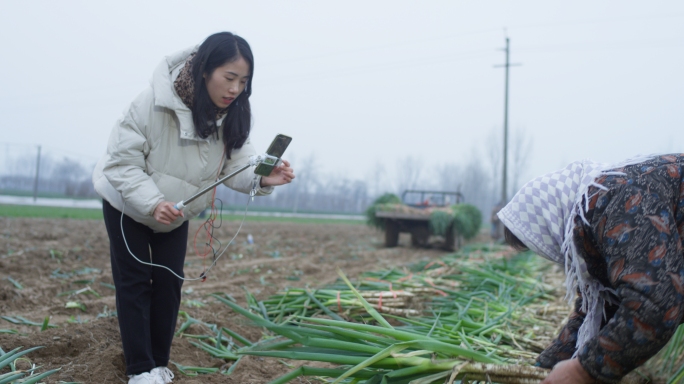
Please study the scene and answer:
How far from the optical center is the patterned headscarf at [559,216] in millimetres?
1640

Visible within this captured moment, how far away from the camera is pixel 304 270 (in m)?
6.84

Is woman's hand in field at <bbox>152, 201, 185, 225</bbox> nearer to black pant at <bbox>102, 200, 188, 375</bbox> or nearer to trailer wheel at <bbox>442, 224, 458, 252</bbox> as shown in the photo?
black pant at <bbox>102, 200, 188, 375</bbox>

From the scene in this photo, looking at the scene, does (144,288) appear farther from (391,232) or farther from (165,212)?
(391,232)

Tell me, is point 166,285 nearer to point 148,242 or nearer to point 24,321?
point 148,242

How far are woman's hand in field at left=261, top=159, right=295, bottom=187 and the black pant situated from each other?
1.45ft

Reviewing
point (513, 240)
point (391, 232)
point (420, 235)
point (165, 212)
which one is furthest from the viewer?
point (391, 232)

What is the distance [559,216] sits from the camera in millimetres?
1691

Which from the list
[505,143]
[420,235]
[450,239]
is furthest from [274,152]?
[505,143]

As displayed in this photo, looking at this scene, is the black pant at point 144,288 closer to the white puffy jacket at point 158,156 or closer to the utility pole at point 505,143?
the white puffy jacket at point 158,156

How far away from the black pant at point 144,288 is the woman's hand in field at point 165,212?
259 mm

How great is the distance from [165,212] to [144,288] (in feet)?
1.49

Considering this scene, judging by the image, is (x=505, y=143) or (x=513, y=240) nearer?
(x=513, y=240)

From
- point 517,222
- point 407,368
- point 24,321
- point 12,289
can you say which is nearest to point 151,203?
point 407,368

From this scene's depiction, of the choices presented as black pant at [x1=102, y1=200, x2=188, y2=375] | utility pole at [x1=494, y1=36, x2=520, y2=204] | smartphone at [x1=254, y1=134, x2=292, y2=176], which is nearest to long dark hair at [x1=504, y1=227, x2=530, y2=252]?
smartphone at [x1=254, y1=134, x2=292, y2=176]
